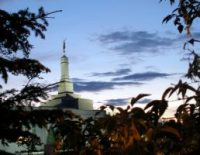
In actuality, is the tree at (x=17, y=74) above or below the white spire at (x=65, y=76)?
below

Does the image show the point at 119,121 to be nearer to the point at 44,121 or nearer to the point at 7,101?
the point at 44,121

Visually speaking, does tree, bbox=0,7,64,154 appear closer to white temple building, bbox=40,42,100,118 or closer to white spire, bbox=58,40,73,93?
white temple building, bbox=40,42,100,118

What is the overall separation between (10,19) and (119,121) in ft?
11.9

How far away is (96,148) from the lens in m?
3.79

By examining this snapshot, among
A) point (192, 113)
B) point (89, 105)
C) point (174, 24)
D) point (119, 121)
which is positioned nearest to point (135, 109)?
point (119, 121)

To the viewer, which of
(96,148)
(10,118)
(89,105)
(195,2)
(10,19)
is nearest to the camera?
(96,148)

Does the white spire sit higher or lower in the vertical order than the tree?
higher

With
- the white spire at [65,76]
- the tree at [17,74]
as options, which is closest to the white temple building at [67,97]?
the white spire at [65,76]

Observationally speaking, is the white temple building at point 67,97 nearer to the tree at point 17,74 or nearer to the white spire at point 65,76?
the white spire at point 65,76

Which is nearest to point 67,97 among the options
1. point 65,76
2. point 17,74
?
point 65,76

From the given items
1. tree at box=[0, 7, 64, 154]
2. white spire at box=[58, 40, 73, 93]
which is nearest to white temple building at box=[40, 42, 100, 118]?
white spire at box=[58, 40, 73, 93]

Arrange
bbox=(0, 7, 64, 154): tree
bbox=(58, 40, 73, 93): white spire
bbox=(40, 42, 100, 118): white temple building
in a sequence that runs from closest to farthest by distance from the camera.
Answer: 1. bbox=(0, 7, 64, 154): tree
2. bbox=(40, 42, 100, 118): white temple building
3. bbox=(58, 40, 73, 93): white spire

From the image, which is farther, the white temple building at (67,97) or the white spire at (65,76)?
the white spire at (65,76)

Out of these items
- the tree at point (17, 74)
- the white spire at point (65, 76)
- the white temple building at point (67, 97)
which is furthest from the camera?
the white spire at point (65, 76)
